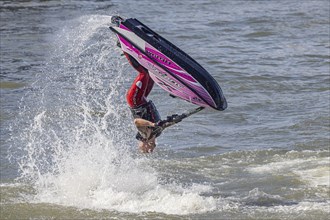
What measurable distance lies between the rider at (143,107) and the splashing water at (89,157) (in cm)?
92

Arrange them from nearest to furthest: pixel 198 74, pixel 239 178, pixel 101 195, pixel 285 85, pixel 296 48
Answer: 1. pixel 198 74
2. pixel 101 195
3. pixel 239 178
4. pixel 285 85
5. pixel 296 48

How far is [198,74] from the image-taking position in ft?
36.8

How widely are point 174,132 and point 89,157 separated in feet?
9.73

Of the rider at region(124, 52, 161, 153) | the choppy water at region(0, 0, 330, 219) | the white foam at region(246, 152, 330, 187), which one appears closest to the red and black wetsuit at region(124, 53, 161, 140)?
the rider at region(124, 52, 161, 153)

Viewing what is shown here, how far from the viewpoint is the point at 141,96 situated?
38.4 feet

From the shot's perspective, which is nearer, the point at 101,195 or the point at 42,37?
the point at 101,195

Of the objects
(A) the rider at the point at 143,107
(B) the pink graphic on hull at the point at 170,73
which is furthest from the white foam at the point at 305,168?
(B) the pink graphic on hull at the point at 170,73

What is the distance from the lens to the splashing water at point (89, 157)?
12.7 m

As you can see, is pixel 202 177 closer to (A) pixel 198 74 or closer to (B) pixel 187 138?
(B) pixel 187 138

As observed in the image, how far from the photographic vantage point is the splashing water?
12719 mm

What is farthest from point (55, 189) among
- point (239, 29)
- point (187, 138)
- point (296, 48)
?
point (239, 29)

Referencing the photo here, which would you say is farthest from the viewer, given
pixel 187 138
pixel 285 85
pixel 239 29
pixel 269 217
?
pixel 239 29

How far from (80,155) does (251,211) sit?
3196mm

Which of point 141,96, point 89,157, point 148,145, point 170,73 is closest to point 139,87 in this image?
point 141,96
